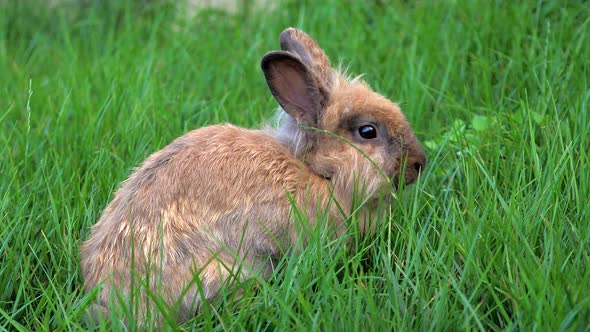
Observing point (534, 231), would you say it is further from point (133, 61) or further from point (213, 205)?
point (133, 61)

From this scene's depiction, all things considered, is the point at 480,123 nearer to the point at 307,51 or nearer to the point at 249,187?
the point at 307,51

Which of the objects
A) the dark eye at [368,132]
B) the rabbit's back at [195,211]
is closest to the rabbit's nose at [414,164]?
the dark eye at [368,132]

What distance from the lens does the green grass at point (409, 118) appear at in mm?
3072

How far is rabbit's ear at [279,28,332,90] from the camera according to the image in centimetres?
410

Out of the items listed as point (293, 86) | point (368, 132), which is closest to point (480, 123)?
point (368, 132)

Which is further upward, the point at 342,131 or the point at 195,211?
the point at 342,131

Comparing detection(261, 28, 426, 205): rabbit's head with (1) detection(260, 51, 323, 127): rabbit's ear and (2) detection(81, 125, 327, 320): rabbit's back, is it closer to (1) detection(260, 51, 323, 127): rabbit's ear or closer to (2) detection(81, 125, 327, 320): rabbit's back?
(1) detection(260, 51, 323, 127): rabbit's ear

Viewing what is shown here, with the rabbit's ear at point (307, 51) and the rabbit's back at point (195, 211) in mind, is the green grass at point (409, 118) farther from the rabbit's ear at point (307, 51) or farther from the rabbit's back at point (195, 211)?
the rabbit's ear at point (307, 51)

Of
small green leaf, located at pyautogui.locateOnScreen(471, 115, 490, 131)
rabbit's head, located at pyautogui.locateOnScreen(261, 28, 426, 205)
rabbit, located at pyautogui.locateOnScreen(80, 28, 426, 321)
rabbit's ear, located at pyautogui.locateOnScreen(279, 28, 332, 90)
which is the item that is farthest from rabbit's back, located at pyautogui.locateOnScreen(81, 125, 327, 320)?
small green leaf, located at pyautogui.locateOnScreen(471, 115, 490, 131)

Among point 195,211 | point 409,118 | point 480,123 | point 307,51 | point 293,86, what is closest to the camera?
point 195,211

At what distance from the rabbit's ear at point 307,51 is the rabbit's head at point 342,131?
0.11 metres

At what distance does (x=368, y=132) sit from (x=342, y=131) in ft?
0.39

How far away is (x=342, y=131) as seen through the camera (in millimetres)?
3918

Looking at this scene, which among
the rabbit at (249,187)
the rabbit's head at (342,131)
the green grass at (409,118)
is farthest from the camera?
the rabbit's head at (342,131)
